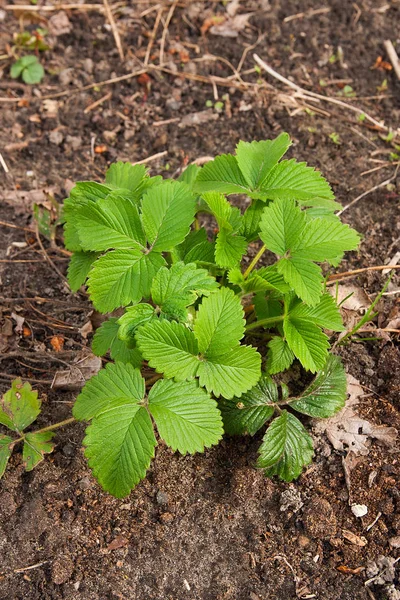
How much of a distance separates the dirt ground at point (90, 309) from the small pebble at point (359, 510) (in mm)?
13

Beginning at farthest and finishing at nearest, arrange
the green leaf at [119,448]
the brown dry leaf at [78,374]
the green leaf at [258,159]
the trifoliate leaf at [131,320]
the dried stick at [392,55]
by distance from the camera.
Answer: the dried stick at [392,55], the brown dry leaf at [78,374], the green leaf at [258,159], the trifoliate leaf at [131,320], the green leaf at [119,448]

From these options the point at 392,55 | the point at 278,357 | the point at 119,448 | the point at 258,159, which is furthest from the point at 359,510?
the point at 392,55

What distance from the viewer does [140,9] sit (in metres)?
3.37

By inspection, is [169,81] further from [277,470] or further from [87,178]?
[277,470]

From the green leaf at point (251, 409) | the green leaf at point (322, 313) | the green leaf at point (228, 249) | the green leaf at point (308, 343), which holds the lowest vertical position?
the green leaf at point (251, 409)

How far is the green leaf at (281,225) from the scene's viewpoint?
1762 mm

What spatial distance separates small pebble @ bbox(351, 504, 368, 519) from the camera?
1.81 m

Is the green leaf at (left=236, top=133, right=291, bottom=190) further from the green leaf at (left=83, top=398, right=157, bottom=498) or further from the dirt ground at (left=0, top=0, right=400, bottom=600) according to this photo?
the green leaf at (left=83, top=398, right=157, bottom=498)

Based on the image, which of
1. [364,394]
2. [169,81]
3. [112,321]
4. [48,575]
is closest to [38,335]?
[112,321]

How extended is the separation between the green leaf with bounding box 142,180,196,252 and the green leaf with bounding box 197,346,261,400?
1.17ft

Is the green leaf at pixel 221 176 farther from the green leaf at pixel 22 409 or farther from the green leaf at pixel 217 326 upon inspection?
the green leaf at pixel 22 409

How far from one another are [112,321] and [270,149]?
0.74 meters

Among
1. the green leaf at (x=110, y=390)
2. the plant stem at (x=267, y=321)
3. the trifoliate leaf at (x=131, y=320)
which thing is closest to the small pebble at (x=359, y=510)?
the plant stem at (x=267, y=321)

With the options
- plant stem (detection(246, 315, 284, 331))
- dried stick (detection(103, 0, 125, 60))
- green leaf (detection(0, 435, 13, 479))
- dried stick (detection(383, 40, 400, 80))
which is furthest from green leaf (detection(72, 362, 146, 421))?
dried stick (detection(383, 40, 400, 80))
